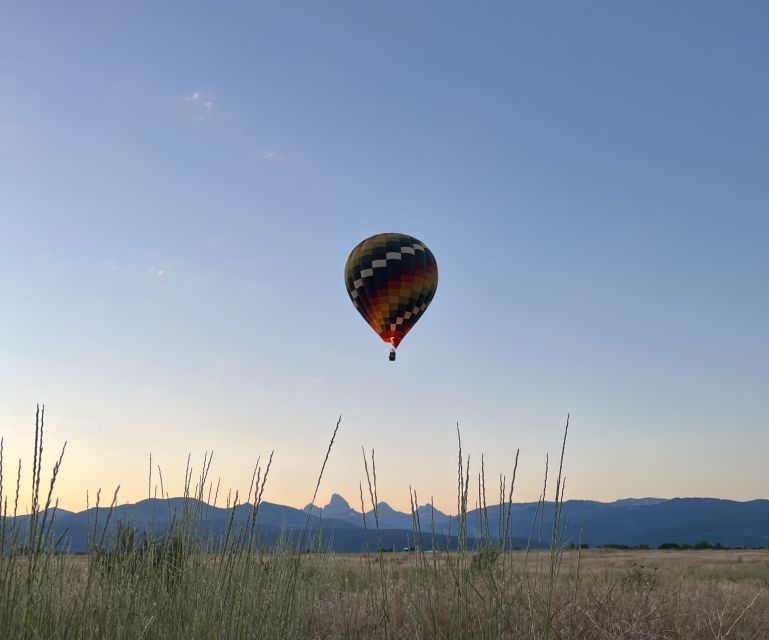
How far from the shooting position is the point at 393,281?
80.6ft

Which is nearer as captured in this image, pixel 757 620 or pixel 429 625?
pixel 429 625

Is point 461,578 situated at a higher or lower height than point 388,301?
lower

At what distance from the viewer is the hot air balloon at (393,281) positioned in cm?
2461

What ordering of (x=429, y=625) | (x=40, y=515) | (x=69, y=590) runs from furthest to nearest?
1. (x=69, y=590)
2. (x=429, y=625)
3. (x=40, y=515)

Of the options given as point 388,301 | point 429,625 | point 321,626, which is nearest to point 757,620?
point 321,626

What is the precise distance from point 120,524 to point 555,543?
3.33 metres

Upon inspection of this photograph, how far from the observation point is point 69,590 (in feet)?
19.6

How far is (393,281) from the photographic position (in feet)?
80.6

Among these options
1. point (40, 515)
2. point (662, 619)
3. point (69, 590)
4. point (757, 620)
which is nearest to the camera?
point (40, 515)

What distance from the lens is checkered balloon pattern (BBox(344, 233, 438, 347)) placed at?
2461 cm

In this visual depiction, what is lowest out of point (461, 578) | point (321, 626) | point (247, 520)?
point (321, 626)

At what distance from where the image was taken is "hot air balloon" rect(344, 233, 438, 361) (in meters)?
24.6

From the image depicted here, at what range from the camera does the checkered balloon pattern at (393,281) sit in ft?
80.7

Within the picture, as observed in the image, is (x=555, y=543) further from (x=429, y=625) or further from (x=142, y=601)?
(x=142, y=601)
